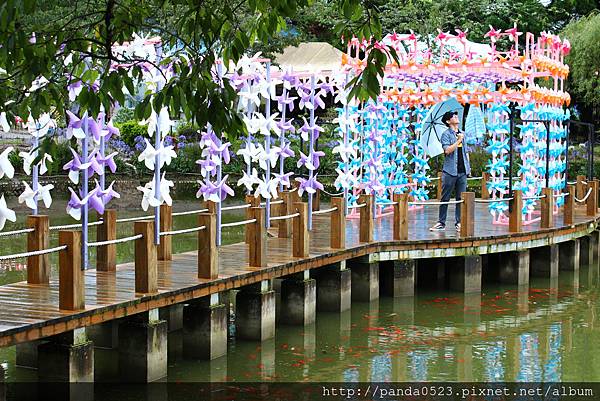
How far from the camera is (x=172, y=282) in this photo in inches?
406

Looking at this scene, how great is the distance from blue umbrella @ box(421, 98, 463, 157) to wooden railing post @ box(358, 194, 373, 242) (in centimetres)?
446

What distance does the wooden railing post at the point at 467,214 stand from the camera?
14.6 metres

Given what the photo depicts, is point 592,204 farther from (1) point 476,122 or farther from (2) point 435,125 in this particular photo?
(2) point 435,125

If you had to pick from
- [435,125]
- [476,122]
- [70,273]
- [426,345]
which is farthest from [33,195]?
[476,122]

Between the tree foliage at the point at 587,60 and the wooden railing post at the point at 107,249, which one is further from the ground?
the tree foliage at the point at 587,60

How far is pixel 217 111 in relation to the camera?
4.73m

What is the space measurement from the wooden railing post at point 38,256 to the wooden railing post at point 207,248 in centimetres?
148

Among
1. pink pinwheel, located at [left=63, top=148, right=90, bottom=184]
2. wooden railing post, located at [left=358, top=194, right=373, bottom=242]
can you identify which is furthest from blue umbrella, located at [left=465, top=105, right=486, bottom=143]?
pink pinwheel, located at [left=63, top=148, right=90, bottom=184]

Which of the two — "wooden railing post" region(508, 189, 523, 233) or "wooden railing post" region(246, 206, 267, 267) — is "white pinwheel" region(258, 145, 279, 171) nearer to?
"wooden railing post" region(246, 206, 267, 267)

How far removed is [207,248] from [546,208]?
284 inches

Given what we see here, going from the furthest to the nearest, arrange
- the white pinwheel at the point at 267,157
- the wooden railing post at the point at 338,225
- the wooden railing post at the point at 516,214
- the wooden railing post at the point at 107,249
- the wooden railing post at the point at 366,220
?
the wooden railing post at the point at 516,214 < the wooden railing post at the point at 366,220 < the wooden railing post at the point at 338,225 < the white pinwheel at the point at 267,157 < the wooden railing post at the point at 107,249

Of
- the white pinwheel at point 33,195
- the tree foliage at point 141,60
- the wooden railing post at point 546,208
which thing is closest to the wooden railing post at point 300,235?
the white pinwheel at point 33,195

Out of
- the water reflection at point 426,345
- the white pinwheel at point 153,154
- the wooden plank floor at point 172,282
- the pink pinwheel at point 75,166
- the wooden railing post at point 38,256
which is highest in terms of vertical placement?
the white pinwheel at point 153,154

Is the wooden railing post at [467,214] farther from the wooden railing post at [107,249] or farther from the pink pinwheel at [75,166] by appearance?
the pink pinwheel at [75,166]
